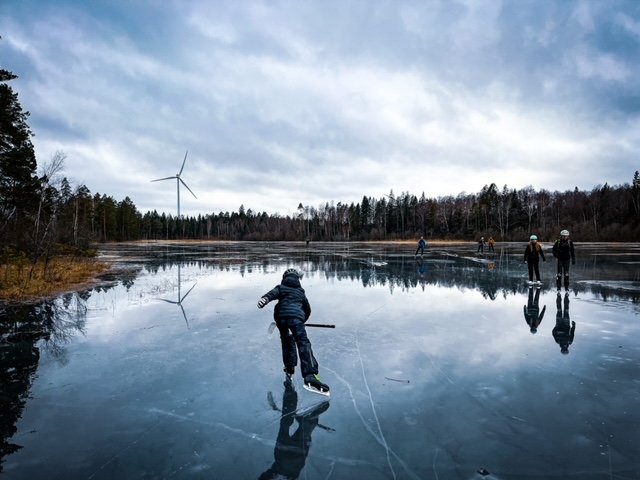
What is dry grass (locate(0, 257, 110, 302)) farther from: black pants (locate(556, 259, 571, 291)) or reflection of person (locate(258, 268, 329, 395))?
black pants (locate(556, 259, 571, 291))

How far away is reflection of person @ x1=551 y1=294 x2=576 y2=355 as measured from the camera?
20.2 ft

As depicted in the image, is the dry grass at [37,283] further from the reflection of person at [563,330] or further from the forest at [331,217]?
the reflection of person at [563,330]

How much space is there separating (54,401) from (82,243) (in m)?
28.4

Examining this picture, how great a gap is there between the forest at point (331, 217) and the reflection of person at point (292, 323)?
13.2 meters

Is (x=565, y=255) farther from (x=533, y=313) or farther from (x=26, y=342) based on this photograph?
(x=26, y=342)

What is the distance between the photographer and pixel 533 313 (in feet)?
27.6

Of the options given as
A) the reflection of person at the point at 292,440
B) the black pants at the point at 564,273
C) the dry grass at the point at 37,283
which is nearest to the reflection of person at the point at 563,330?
the black pants at the point at 564,273

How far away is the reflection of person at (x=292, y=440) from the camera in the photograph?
3006mm

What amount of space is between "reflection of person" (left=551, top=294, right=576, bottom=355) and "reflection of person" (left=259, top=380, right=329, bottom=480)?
14.1 ft

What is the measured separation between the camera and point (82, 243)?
1113 inches

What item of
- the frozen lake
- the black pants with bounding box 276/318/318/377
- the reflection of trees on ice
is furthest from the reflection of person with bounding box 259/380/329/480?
the reflection of trees on ice

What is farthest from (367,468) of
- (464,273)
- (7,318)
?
(464,273)

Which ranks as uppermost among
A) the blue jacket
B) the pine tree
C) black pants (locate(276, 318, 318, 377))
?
the pine tree

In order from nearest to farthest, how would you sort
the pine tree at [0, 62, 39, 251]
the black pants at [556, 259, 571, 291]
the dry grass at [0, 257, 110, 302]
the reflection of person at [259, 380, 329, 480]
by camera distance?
the reflection of person at [259, 380, 329, 480] → the black pants at [556, 259, 571, 291] → the dry grass at [0, 257, 110, 302] → the pine tree at [0, 62, 39, 251]
